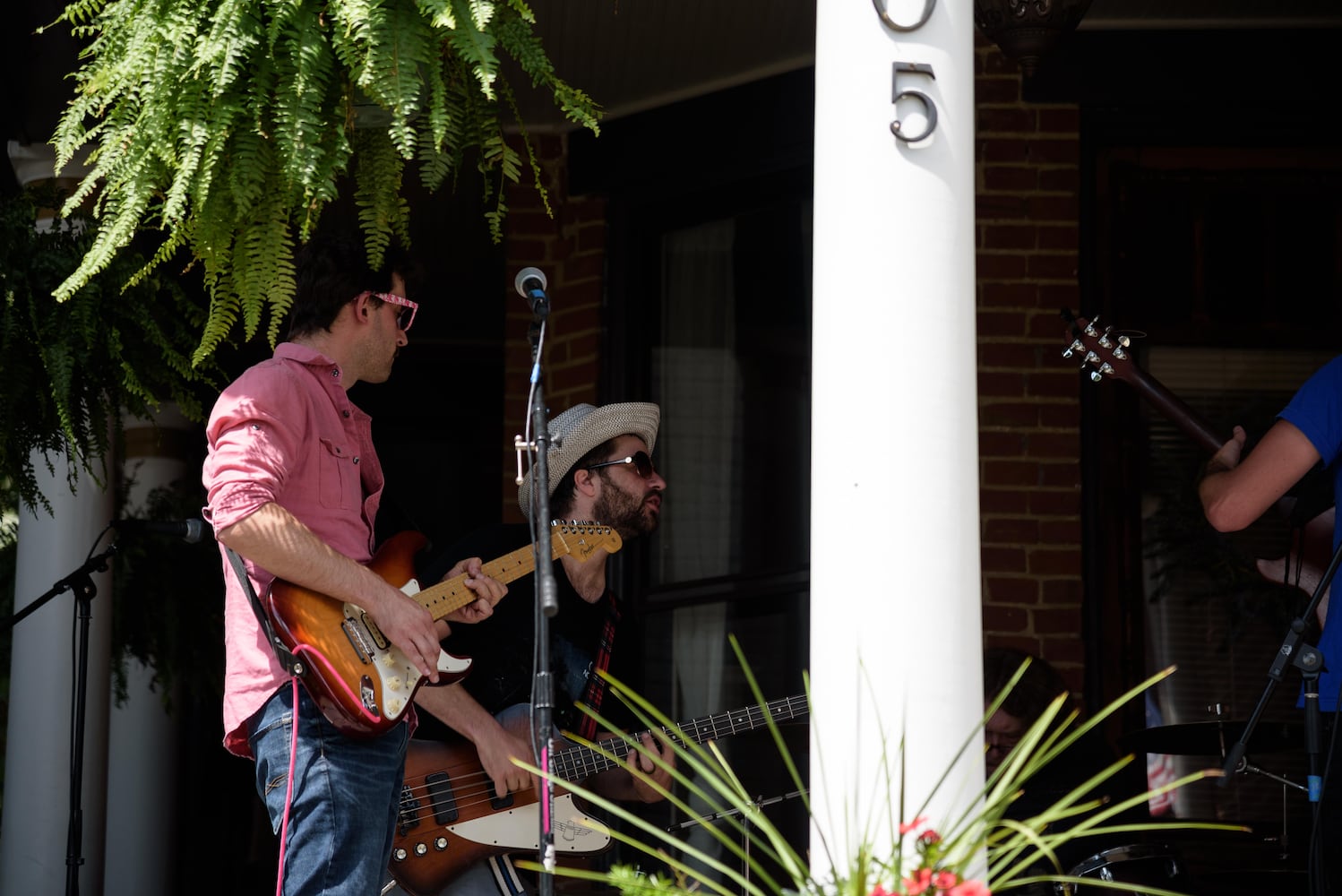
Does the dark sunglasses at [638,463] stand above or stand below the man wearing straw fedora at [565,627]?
above

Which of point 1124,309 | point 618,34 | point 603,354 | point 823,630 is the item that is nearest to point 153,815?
point 603,354

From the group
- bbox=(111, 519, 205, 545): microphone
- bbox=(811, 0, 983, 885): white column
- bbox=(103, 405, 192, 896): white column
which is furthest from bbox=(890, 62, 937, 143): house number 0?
bbox=(103, 405, 192, 896): white column

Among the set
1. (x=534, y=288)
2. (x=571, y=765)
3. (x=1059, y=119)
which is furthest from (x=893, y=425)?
(x=1059, y=119)

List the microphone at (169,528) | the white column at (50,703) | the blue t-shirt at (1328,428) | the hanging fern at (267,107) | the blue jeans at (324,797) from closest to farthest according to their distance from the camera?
the hanging fern at (267,107)
the blue jeans at (324,797)
the blue t-shirt at (1328,428)
the microphone at (169,528)
the white column at (50,703)

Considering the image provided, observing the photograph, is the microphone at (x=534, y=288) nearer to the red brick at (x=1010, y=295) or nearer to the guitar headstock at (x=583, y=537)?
the guitar headstock at (x=583, y=537)

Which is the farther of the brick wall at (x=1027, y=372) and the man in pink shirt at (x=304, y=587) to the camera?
the brick wall at (x=1027, y=372)

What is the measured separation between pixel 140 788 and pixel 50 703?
71.2 inches

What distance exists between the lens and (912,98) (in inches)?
96.7

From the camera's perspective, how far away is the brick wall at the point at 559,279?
5.45m

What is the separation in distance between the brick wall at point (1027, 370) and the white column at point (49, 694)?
278 centimetres

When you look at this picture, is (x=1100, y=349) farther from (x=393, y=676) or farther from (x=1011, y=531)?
(x=393, y=676)

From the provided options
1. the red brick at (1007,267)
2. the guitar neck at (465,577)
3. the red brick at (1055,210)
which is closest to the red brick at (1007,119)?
the red brick at (1055,210)

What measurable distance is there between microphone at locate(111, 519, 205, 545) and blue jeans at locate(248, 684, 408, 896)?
1.26m

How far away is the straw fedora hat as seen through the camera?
424 cm
